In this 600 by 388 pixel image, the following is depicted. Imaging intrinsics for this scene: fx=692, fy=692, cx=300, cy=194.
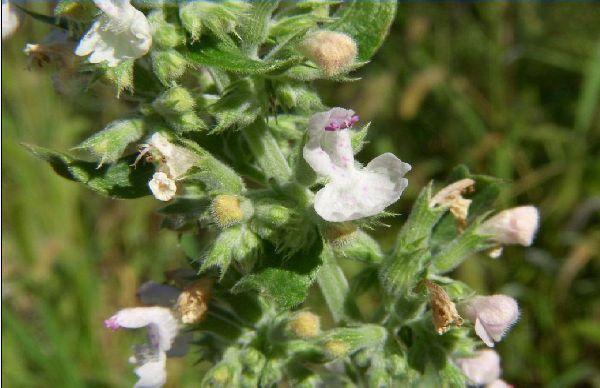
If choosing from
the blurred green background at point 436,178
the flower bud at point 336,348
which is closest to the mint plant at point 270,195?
the flower bud at point 336,348

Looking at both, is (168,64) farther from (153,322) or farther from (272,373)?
(272,373)

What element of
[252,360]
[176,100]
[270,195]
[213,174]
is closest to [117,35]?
[176,100]

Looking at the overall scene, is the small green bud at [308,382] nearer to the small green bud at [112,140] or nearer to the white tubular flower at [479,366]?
the white tubular flower at [479,366]

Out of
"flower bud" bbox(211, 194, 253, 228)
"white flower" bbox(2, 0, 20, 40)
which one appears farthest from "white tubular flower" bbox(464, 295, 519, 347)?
"white flower" bbox(2, 0, 20, 40)

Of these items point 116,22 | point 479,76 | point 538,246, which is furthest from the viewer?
point 479,76

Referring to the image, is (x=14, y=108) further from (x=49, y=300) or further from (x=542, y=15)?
(x=542, y=15)

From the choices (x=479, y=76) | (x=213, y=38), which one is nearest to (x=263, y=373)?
(x=213, y=38)
